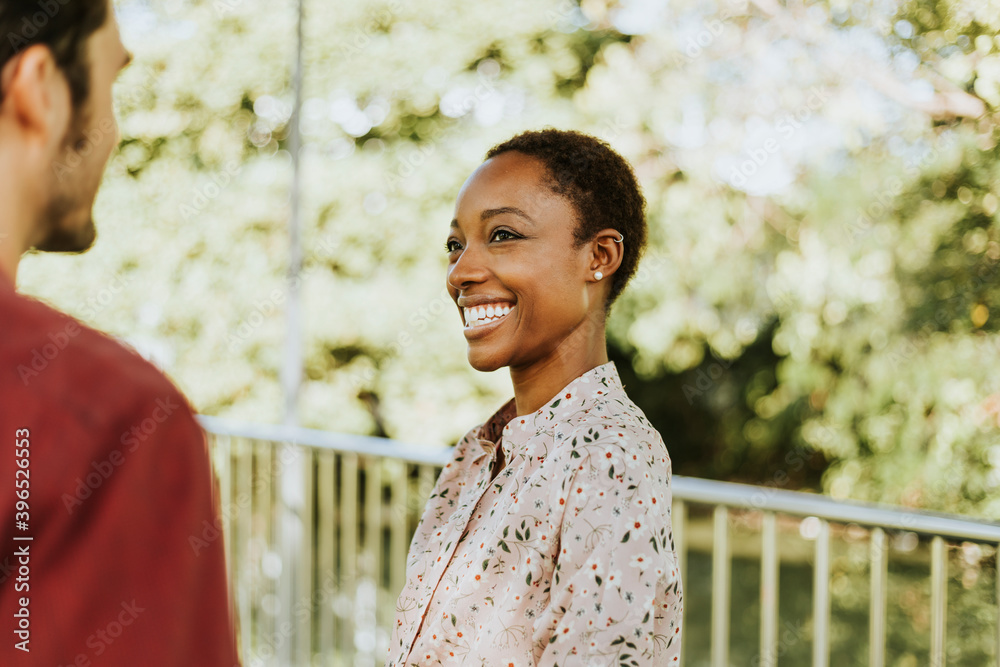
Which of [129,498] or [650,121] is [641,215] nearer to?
[129,498]

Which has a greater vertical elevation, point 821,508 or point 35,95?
point 35,95

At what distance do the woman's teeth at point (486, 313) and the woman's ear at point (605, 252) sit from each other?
16 centimetres

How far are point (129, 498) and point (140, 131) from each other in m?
8.18

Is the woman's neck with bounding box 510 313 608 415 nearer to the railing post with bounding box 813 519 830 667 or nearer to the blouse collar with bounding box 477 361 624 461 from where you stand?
the blouse collar with bounding box 477 361 624 461

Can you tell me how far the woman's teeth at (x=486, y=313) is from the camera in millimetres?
1417

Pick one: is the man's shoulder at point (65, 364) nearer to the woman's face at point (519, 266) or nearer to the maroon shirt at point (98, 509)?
the maroon shirt at point (98, 509)

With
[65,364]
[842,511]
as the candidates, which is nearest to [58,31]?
[65,364]

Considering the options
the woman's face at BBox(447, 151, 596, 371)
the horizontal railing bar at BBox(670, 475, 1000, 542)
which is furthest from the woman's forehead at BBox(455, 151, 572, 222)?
the horizontal railing bar at BBox(670, 475, 1000, 542)

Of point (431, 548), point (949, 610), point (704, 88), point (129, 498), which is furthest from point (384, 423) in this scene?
point (129, 498)

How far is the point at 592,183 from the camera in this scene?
1.42 meters

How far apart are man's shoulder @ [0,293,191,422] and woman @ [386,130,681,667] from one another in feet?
2.43

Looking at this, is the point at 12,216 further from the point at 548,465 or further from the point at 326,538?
the point at 326,538

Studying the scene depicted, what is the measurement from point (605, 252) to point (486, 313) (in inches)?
8.6

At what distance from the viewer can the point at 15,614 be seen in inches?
17.1
